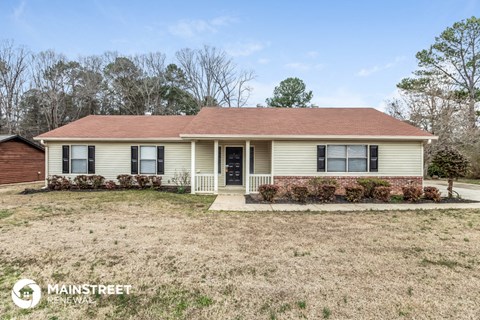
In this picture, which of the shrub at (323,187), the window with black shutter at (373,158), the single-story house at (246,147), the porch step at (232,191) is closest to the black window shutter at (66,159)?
the single-story house at (246,147)

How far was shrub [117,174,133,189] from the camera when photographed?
480 inches

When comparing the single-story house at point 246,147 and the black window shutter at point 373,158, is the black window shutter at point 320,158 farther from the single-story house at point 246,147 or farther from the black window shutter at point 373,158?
the black window shutter at point 373,158

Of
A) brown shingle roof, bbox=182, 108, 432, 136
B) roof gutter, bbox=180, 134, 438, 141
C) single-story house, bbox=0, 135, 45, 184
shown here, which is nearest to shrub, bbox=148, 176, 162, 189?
brown shingle roof, bbox=182, 108, 432, 136

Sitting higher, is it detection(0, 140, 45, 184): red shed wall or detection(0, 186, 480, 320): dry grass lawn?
detection(0, 140, 45, 184): red shed wall

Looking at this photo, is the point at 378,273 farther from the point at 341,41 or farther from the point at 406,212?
the point at 341,41

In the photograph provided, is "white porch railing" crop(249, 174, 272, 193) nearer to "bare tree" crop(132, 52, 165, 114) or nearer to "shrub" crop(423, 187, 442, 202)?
"shrub" crop(423, 187, 442, 202)

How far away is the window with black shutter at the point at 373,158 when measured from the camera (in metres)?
10.9

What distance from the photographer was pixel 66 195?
35.3 feet

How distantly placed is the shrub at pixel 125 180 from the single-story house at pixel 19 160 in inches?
352

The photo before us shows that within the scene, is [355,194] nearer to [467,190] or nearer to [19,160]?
[467,190]

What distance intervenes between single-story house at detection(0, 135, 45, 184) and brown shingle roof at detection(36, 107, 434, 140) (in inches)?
206

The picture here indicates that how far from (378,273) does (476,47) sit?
2867cm

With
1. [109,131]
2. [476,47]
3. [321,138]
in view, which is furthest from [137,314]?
[476,47]

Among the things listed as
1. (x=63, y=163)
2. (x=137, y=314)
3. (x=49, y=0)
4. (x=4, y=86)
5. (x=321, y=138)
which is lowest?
(x=137, y=314)
